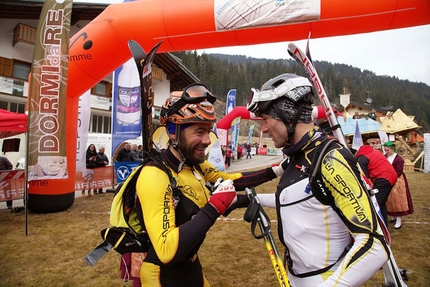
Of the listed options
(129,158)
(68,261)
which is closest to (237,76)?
(129,158)

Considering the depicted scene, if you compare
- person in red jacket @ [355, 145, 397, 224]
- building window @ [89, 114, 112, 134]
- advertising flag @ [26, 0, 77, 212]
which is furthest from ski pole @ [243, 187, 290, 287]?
building window @ [89, 114, 112, 134]

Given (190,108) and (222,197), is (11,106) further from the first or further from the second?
(222,197)

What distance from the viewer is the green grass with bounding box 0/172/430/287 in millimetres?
4133

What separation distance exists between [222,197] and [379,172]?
5.10 metres

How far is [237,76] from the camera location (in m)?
93.7

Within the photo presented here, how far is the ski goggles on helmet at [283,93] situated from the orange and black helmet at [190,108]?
37 centimetres

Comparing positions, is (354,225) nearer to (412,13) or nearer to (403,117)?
(412,13)

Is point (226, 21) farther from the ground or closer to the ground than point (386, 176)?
farther from the ground

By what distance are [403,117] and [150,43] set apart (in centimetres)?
3116

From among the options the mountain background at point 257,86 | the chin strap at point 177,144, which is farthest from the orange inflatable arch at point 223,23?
the mountain background at point 257,86

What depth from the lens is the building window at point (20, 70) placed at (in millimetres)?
19281

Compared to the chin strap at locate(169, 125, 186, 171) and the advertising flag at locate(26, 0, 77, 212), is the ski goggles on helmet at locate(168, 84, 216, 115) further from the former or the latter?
the advertising flag at locate(26, 0, 77, 212)

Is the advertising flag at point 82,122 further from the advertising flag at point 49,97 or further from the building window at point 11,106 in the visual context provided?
the building window at point 11,106

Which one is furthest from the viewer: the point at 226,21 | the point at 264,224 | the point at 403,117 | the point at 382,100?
the point at 382,100
